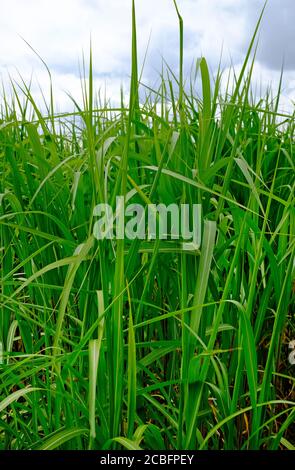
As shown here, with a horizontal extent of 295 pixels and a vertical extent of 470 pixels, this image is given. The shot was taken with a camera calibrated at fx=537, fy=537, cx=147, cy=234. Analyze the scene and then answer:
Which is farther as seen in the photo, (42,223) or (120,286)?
(42,223)

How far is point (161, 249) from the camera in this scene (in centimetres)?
84

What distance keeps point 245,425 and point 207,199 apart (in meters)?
0.47

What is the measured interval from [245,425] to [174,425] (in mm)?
240

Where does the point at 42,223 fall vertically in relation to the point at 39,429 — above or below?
above

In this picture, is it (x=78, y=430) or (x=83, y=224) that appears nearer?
(x=78, y=430)

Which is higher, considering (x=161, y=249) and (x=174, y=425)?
(x=161, y=249)

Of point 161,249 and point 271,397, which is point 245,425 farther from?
point 161,249

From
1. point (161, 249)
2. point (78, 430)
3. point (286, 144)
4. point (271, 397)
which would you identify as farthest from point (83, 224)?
point (286, 144)
